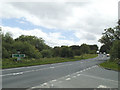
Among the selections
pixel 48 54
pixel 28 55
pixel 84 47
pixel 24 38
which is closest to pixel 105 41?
pixel 84 47

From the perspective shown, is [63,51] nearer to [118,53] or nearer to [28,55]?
[28,55]

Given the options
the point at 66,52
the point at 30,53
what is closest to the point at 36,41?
the point at 66,52

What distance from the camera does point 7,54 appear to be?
1229 inches

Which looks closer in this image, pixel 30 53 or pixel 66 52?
pixel 30 53

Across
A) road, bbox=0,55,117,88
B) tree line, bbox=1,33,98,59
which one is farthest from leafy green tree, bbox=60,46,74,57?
road, bbox=0,55,117,88

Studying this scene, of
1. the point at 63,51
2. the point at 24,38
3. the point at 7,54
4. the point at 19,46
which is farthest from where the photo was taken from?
the point at 24,38

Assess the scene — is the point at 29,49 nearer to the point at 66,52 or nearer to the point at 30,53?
the point at 30,53

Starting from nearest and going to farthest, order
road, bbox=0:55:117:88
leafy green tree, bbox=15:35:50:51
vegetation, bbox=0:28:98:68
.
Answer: road, bbox=0:55:117:88
vegetation, bbox=0:28:98:68
leafy green tree, bbox=15:35:50:51

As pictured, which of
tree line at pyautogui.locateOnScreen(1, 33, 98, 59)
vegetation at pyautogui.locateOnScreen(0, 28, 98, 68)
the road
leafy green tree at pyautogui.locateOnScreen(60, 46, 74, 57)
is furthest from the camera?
leafy green tree at pyautogui.locateOnScreen(60, 46, 74, 57)

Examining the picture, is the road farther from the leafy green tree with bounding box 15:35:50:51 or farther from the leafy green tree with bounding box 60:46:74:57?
the leafy green tree with bounding box 15:35:50:51

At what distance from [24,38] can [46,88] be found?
6808 centimetres

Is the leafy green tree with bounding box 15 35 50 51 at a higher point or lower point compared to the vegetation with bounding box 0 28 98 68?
higher

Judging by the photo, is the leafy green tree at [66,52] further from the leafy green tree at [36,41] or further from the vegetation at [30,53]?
the leafy green tree at [36,41]

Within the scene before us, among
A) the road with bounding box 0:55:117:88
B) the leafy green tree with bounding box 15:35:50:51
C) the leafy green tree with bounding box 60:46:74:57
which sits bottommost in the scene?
the road with bounding box 0:55:117:88
